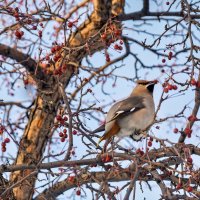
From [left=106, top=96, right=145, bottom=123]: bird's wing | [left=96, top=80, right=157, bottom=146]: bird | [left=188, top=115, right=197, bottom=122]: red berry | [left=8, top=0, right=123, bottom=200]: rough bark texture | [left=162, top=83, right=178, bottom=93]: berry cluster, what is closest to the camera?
[left=188, top=115, right=197, bottom=122]: red berry

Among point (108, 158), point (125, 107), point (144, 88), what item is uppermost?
point (144, 88)

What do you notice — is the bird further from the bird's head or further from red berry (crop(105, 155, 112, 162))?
red berry (crop(105, 155, 112, 162))

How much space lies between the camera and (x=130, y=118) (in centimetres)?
507

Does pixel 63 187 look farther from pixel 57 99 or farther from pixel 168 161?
pixel 168 161

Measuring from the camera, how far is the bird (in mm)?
4891

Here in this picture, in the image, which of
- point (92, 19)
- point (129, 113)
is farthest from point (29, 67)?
point (129, 113)

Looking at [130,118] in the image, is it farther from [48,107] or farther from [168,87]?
[48,107]

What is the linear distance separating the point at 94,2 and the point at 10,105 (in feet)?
5.94

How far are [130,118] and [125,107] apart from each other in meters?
0.15

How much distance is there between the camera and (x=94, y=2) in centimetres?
723

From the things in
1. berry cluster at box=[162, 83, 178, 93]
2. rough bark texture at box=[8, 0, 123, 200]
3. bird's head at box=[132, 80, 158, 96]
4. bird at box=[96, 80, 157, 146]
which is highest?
rough bark texture at box=[8, 0, 123, 200]

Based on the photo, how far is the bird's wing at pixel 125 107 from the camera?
16.4 feet

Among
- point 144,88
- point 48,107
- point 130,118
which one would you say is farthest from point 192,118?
point 48,107

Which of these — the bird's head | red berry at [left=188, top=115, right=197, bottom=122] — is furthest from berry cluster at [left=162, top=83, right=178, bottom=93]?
the bird's head
